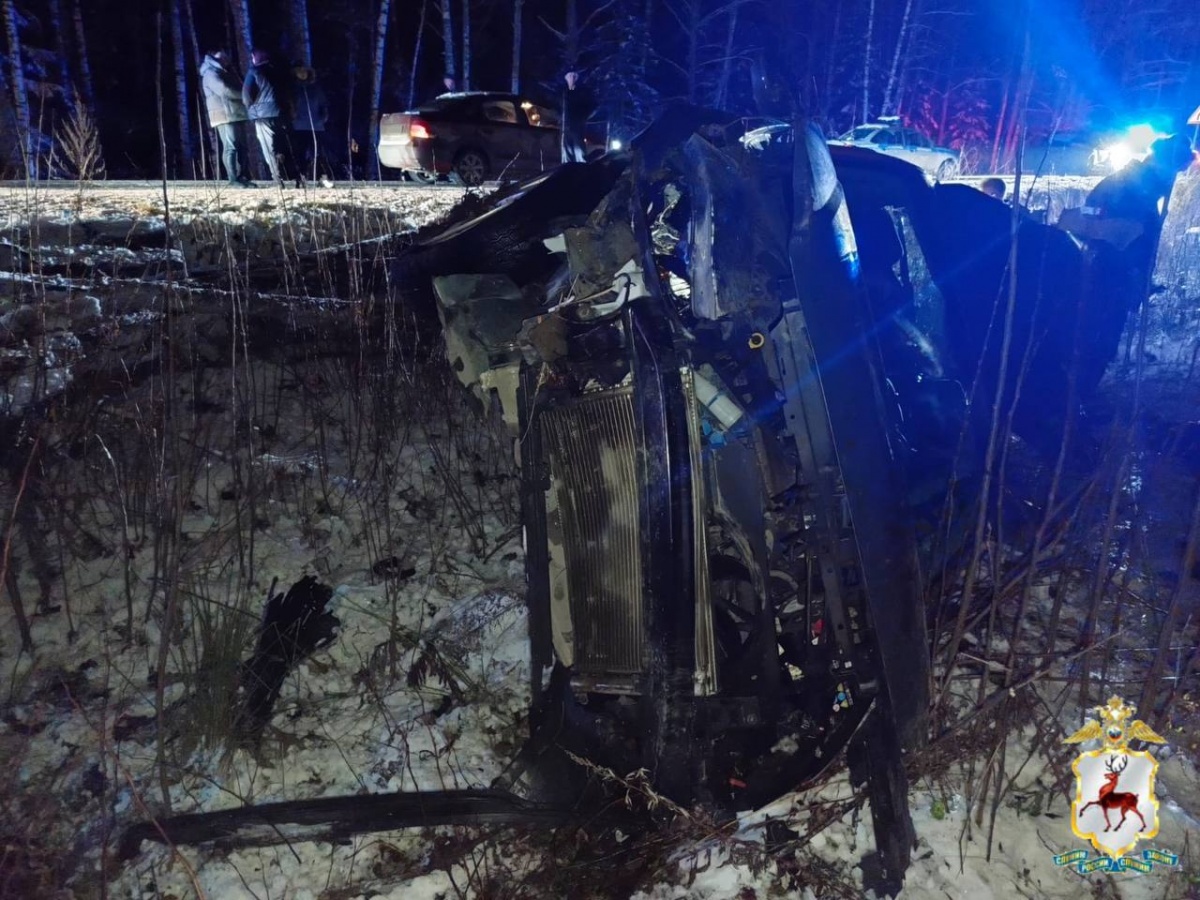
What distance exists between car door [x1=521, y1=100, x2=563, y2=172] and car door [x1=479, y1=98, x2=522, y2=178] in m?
0.22

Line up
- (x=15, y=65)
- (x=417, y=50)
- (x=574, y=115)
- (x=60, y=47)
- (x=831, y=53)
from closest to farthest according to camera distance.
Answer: (x=574, y=115), (x=15, y=65), (x=417, y=50), (x=60, y=47), (x=831, y=53)

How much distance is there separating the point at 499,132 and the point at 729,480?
31.3 feet

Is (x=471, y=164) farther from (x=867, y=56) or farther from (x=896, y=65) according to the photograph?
(x=896, y=65)

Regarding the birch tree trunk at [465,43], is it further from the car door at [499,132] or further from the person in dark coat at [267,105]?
the person in dark coat at [267,105]

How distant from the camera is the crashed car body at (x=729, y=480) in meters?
2.03

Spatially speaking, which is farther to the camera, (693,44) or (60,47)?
(693,44)

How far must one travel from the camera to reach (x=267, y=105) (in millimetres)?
7203

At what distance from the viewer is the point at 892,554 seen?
2045mm

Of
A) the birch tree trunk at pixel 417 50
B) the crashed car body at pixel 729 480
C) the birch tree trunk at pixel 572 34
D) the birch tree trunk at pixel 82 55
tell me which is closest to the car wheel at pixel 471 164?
the birch tree trunk at pixel 417 50

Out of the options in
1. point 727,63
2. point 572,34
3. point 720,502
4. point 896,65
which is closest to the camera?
point 720,502

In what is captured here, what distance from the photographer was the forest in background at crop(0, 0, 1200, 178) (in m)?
14.9

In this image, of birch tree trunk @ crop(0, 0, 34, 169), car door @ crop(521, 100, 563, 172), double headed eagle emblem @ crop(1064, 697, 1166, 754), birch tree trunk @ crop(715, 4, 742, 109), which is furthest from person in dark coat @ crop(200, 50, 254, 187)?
birch tree trunk @ crop(715, 4, 742, 109)

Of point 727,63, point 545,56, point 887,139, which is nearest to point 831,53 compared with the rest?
point 727,63

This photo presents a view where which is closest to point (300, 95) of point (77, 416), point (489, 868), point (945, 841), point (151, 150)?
point (77, 416)
